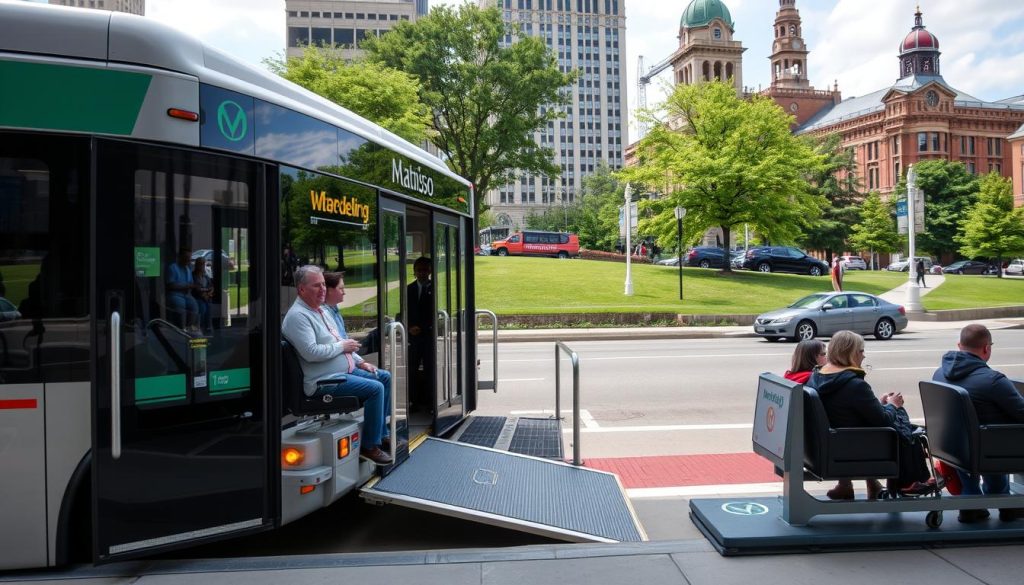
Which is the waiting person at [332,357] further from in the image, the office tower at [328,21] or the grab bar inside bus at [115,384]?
the office tower at [328,21]

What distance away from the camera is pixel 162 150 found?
4340 mm

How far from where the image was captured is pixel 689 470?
755cm

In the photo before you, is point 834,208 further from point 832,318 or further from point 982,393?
point 982,393

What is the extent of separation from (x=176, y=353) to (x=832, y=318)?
66.8 ft

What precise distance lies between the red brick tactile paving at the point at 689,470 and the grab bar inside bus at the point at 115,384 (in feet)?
14.5

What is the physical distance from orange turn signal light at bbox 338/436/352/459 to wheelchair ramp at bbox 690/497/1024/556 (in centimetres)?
250

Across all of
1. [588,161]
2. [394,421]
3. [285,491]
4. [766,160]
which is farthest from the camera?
[588,161]

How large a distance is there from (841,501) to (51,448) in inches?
187

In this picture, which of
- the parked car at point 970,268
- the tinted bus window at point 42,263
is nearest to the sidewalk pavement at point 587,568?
the tinted bus window at point 42,263

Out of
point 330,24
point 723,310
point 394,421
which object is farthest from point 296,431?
point 330,24

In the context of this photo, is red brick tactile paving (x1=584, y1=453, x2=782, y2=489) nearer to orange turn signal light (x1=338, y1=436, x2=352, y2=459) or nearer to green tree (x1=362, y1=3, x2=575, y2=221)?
orange turn signal light (x1=338, y1=436, x2=352, y2=459)

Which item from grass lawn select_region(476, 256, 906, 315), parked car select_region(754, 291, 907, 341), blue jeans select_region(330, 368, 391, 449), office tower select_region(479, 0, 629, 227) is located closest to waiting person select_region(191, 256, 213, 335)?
blue jeans select_region(330, 368, 391, 449)

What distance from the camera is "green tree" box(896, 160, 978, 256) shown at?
7656 cm

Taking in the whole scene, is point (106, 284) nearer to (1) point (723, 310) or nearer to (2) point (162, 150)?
(2) point (162, 150)
